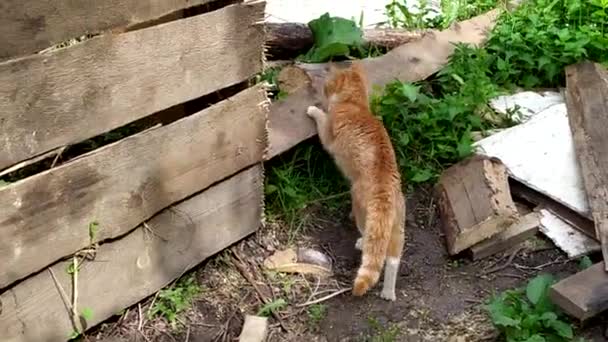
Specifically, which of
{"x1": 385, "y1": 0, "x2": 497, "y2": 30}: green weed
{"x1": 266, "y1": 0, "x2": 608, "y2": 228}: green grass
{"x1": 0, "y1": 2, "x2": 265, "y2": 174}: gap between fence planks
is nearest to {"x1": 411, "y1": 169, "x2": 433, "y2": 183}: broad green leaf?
{"x1": 266, "y1": 0, "x2": 608, "y2": 228}: green grass

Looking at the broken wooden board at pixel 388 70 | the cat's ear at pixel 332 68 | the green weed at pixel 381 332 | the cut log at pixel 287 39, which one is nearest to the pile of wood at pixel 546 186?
the green weed at pixel 381 332

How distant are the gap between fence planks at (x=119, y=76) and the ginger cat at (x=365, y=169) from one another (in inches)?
25.1

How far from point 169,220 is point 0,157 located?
0.88 metres

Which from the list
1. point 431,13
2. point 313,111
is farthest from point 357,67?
point 431,13

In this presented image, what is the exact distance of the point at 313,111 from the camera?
14.8 ft

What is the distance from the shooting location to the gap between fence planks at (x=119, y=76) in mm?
3021

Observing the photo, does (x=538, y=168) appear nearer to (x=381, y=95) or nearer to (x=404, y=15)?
(x=381, y=95)

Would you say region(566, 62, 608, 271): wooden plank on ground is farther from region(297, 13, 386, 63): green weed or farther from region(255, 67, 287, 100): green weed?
region(255, 67, 287, 100): green weed

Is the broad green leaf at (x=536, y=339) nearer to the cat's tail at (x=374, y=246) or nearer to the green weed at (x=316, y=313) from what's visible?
the cat's tail at (x=374, y=246)

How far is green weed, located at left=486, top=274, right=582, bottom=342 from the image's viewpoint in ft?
11.8

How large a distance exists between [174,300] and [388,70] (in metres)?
1.82

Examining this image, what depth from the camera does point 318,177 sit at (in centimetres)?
456

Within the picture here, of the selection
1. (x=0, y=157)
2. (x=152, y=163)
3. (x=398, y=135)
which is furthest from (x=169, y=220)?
(x=398, y=135)

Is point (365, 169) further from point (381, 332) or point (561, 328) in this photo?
point (561, 328)
